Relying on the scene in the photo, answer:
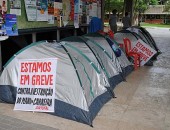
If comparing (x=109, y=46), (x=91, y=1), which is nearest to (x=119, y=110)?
(x=109, y=46)

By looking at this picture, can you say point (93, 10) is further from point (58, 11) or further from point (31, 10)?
point (31, 10)

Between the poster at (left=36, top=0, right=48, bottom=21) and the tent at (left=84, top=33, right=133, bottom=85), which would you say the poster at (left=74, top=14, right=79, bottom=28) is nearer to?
the tent at (left=84, top=33, right=133, bottom=85)

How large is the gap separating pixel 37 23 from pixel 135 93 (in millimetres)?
2974

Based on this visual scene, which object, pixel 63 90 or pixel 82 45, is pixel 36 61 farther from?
pixel 82 45

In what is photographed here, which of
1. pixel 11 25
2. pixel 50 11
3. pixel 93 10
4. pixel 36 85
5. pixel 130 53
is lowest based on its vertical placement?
pixel 36 85

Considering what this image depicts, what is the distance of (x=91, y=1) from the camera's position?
11461 millimetres

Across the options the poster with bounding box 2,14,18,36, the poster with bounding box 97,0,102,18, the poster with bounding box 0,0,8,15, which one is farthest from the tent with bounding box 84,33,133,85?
the poster with bounding box 97,0,102,18

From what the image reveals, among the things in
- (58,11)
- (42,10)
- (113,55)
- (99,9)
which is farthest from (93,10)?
(113,55)

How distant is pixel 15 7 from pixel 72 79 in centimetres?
251

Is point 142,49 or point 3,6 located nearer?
point 3,6

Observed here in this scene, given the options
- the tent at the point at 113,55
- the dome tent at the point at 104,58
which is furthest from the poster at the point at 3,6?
the tent at the point at 113,55

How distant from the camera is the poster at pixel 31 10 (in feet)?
23.1

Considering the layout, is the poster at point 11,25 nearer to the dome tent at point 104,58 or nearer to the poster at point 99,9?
the dome tent at point 104,58

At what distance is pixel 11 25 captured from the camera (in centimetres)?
656
